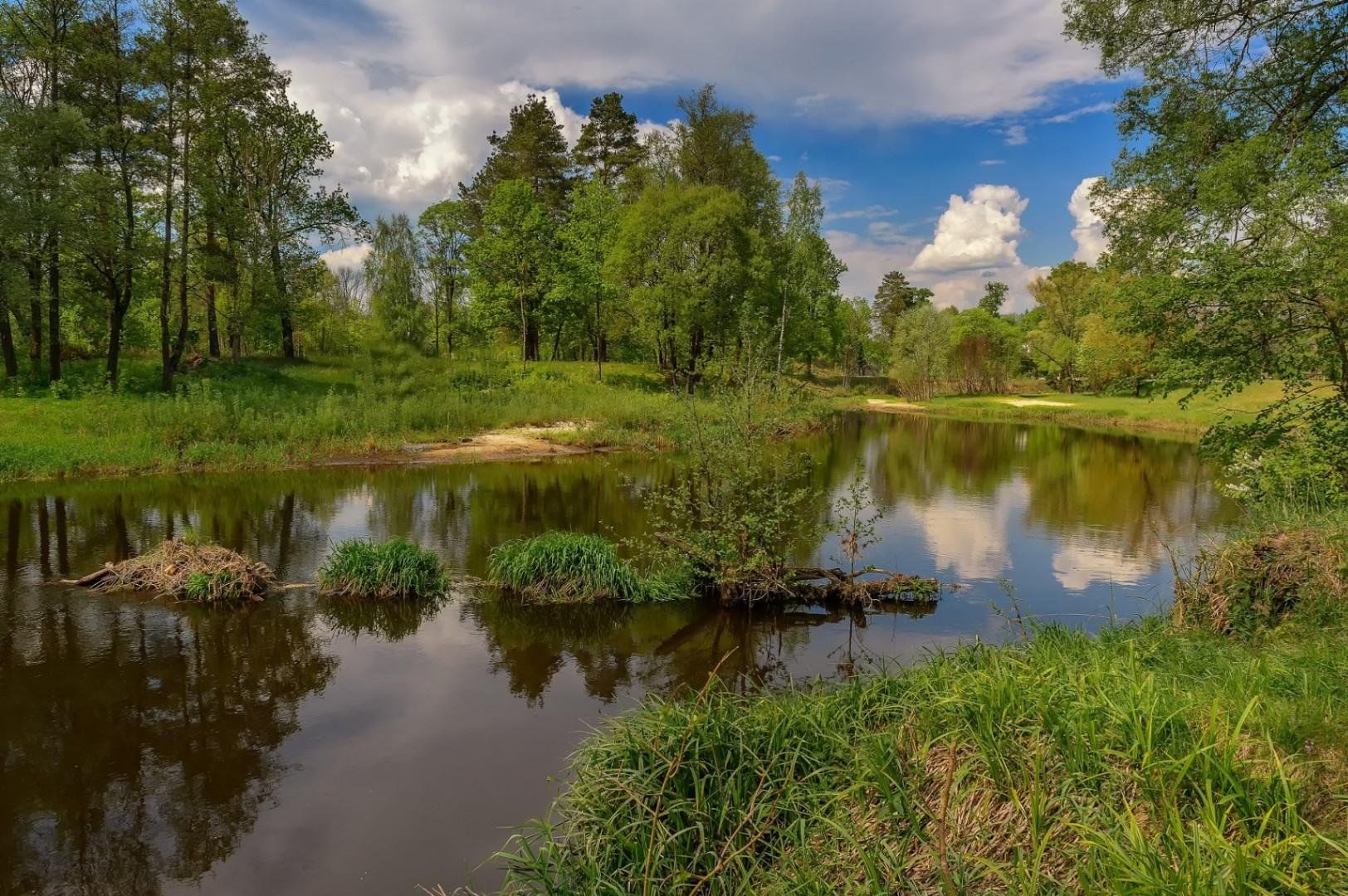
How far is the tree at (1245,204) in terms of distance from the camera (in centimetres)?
837

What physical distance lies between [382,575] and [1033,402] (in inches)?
2273

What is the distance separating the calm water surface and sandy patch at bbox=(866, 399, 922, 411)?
4105 cm

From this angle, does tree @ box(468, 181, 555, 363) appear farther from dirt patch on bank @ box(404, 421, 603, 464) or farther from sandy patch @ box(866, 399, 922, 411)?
sandy patch @ box(866, 399, 922, 411)

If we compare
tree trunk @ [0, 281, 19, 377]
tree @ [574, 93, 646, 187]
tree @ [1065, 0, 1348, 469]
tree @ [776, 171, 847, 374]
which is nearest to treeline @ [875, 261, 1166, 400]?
tree @ [776, 171, 847, 374]

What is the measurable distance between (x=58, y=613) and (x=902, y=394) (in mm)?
68820

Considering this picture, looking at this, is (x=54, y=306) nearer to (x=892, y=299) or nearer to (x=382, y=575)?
(x=382, y=575)

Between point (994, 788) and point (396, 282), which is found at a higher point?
point (396, 282)

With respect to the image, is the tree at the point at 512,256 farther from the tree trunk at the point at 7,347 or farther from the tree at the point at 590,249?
the tree trunk at the point at 7,347

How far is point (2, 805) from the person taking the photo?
571 cm

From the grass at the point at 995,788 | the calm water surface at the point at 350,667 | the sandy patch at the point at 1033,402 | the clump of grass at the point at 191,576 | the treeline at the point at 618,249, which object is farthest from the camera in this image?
the sandy patch at the point at 1033,402

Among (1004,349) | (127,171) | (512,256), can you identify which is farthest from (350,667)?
(1004,349)

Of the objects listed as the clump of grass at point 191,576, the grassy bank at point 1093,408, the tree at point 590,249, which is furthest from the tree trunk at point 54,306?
the grassy bank at point 1093,408

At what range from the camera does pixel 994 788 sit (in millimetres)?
4098

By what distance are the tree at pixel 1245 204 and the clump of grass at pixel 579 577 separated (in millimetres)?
7971
